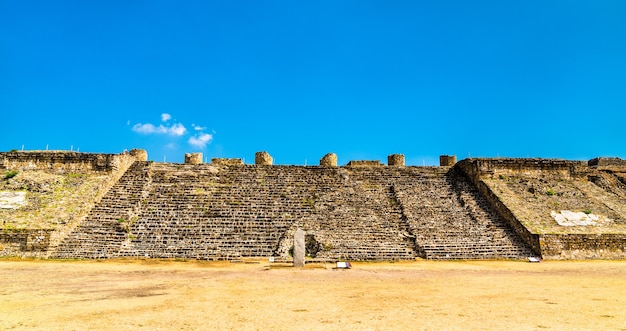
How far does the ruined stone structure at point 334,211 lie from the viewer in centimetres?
1708

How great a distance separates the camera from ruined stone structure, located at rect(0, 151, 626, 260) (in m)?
17.1

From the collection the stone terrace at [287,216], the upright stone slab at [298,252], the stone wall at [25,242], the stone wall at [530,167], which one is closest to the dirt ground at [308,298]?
the upright stone slab at [298,252]

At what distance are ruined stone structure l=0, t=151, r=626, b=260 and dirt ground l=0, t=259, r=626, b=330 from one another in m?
2.82

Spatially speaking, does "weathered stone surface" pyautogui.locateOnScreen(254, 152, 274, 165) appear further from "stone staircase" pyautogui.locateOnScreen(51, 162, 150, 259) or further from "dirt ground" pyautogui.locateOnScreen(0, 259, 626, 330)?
"dirt ground" pyautogui.locateOnScreen(0, 259, 626, 330)

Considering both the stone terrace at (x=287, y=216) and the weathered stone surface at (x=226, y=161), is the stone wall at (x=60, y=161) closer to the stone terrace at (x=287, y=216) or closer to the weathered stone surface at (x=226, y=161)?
the stone terrace at (x=287, y=216)

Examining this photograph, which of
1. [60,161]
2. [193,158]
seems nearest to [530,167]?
[193,158]

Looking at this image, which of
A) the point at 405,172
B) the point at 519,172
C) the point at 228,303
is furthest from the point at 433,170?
the point at 228,303

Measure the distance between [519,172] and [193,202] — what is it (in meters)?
19.2

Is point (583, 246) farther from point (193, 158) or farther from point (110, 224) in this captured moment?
point (193, 158)

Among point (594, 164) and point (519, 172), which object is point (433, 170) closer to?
point (519, 172)

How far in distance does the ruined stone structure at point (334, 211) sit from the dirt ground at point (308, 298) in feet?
9.24

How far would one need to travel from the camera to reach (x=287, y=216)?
19688 millimetres

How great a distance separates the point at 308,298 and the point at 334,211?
468 inches

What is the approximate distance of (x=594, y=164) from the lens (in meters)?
29.6
